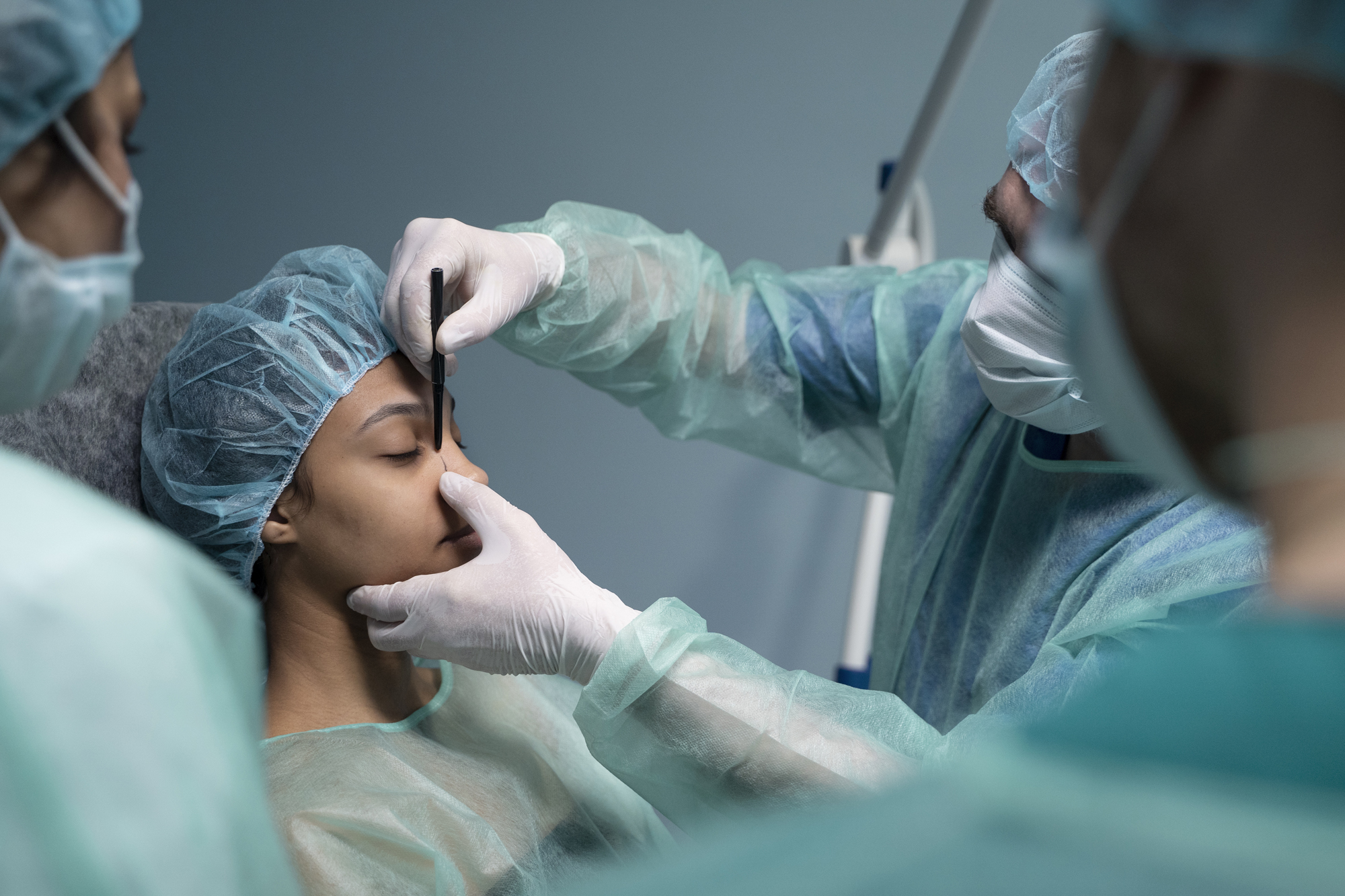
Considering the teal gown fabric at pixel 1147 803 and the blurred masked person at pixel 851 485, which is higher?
the teal gown fabric at pixel 1147 803

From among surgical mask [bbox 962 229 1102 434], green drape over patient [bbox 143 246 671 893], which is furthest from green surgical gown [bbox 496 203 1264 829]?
green drape over patient [bbox 143 246 671 893]

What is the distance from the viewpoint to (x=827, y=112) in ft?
7.63

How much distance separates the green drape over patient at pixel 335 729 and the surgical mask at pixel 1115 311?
0.91 meters

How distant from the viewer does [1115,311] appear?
537mm

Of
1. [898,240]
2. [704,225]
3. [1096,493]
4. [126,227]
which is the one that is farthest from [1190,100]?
[704,225]

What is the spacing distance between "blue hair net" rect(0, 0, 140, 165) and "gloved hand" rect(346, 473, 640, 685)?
0.72 m

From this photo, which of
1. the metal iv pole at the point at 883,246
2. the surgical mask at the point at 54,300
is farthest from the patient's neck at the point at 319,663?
the metal iv pole at the point at 883,246

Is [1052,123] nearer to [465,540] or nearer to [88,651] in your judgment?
[465,540]

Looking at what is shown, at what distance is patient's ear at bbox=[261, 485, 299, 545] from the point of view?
1.31 meters

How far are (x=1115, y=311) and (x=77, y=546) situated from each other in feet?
1.89

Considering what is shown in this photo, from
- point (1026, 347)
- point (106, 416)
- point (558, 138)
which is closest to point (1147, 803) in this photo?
point (1026, 347)

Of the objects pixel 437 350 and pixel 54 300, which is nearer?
pixel 54 300

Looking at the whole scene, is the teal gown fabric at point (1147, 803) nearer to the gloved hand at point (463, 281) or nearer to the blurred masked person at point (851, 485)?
the blurred masked person at point (851, 485)

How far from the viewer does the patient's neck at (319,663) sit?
133cm
